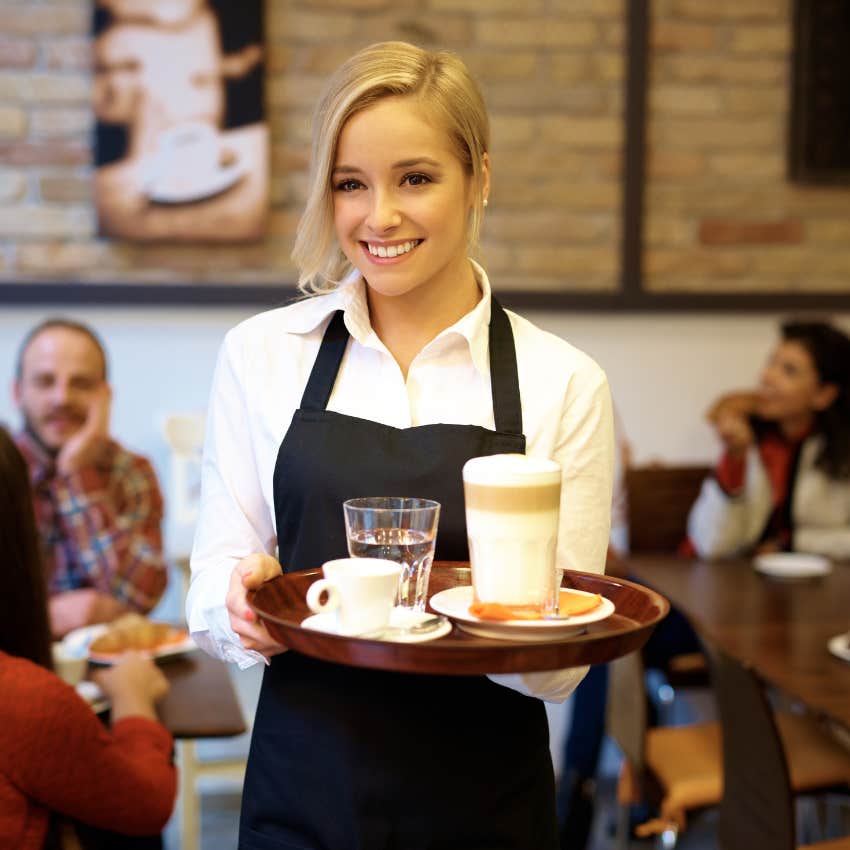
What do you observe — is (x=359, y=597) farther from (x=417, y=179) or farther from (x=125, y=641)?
(x=125, y=641)

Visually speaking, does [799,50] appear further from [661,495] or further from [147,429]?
[147,429]

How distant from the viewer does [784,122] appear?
4.15 metres

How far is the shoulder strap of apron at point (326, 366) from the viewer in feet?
4.94

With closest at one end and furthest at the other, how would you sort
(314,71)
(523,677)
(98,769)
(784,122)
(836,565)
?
(523,677) < (98,769) < (836,565) < (314,71) < (784,122)

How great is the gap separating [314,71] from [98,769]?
2681mm

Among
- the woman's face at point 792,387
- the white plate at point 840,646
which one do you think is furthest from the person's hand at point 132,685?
the woman's face at point 792,387

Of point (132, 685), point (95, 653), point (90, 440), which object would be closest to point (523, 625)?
point (132, 685)

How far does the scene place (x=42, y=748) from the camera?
5.41ft

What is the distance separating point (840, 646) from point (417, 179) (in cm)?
169

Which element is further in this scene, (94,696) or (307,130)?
(307,130)

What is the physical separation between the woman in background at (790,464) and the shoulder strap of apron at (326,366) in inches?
94.7

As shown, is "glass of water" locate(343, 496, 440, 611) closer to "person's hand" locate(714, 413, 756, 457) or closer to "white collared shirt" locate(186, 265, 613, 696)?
"white collared shirt" locate(186, 265, 613, 696)

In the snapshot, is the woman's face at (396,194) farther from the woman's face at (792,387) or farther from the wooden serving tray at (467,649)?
the woman's face at (792,387)

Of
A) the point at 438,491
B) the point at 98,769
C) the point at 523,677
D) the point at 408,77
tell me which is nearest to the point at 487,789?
the point at 523,677
